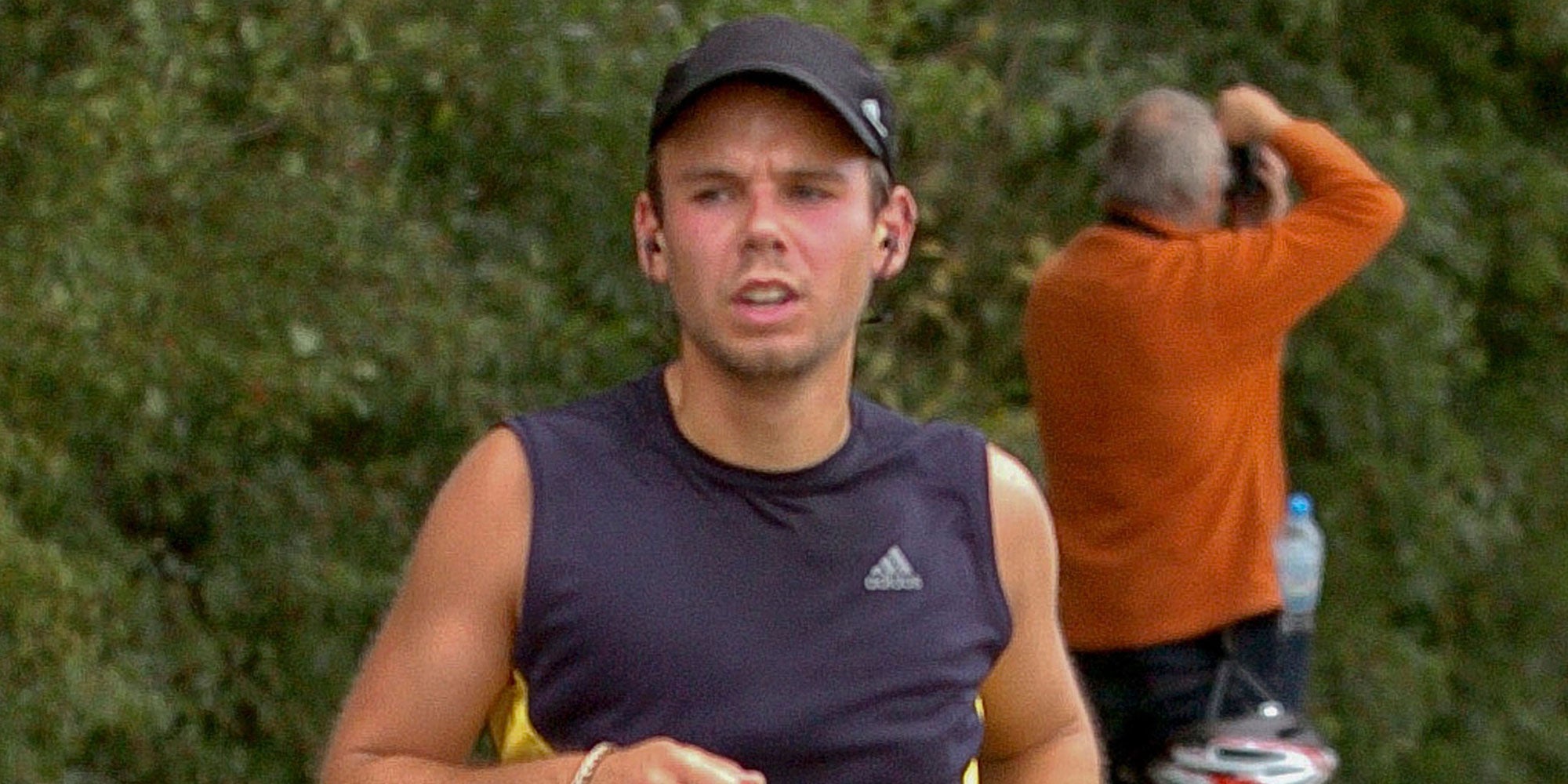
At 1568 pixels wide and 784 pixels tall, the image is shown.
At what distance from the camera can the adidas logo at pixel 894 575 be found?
9.22 ft

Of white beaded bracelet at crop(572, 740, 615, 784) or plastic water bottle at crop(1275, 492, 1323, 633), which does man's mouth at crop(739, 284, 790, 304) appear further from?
plastic water bottle at crop(1275, 492, 1323, 633)

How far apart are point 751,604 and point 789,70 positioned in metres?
0.47

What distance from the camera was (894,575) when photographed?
282 cm

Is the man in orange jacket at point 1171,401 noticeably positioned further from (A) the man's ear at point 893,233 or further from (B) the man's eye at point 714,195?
(B) the man's eye at point 714,195

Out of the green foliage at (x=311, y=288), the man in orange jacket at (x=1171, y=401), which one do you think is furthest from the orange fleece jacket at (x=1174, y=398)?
the green foliage at (x=311, y=288)

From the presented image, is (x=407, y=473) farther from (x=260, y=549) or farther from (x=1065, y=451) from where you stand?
(x=1065, y=451)

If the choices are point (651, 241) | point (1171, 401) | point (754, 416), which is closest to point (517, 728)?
point (754, 416)

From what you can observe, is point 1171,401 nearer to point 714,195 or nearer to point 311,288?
point 311,288

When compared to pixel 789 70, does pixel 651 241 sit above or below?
below

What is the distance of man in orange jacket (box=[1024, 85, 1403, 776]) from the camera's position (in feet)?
18.8

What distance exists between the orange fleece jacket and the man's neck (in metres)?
2.90

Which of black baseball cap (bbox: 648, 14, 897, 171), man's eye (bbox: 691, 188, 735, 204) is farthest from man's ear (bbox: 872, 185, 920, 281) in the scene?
man's eye (bbox: 691, 188, 735, 204)

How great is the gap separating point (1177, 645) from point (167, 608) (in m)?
1.86

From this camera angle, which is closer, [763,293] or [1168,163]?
[763,293]
